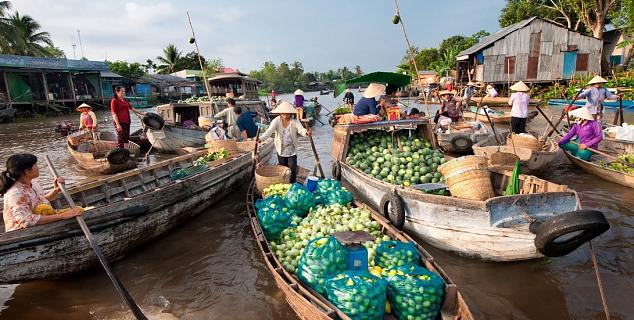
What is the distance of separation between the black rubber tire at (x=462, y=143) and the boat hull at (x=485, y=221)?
554cm

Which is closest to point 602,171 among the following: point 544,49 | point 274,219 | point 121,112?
point 274,219

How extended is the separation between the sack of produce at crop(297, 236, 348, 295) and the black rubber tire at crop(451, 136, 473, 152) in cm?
742

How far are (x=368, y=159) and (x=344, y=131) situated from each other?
0.81 meters

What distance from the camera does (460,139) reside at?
975 cm

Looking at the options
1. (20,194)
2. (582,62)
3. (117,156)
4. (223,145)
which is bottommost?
(117,156)

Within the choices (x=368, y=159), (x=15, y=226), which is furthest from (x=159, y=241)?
(x=368, y=159)

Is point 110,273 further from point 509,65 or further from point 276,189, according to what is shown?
point 509,65

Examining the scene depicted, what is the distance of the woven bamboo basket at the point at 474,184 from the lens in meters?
4.52

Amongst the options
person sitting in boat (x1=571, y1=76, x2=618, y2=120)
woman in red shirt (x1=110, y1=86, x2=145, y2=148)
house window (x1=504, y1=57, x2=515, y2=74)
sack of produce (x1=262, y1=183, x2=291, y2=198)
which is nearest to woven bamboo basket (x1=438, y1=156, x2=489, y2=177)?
sack of produce (x1=262, y1=183, x2=291, y2=198)

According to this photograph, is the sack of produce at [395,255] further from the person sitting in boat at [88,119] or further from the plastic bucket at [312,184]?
the person sitting in boat at [88,119]

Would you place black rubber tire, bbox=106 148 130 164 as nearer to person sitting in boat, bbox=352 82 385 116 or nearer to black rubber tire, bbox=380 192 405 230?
person sitting in boat, bbox=352 82 385 116

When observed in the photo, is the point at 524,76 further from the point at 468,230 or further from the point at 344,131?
the point at 468,230

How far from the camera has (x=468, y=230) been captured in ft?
14.2

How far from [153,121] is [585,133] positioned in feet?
37.2
